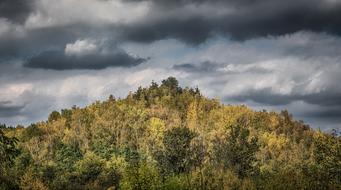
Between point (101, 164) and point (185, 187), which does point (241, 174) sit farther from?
point (101, 164)

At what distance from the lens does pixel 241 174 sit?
14212 cm

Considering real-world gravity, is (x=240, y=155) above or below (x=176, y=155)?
below

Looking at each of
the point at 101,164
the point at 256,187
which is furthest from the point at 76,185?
the point at 256,187

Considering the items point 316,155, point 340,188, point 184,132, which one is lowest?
point 340,188

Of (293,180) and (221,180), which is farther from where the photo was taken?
(221,180)

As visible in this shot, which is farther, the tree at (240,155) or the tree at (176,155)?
the tree at (176,155)

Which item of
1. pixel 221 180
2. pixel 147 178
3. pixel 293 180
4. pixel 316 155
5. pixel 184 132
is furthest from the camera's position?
pixel 184 132

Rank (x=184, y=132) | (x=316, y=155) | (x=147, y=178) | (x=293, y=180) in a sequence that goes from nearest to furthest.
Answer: (x=316, y=155), (x=293, y=180), (x=147, y=178), (x=184, y=132)

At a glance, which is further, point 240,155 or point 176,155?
point 176,155

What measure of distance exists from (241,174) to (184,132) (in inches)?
1545

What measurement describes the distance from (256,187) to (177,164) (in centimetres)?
5127

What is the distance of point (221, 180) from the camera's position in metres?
135

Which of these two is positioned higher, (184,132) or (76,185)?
(184,132)

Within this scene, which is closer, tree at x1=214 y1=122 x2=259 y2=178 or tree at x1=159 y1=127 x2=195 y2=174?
tree at x1=214 y1=122 x2=259 y2=178
